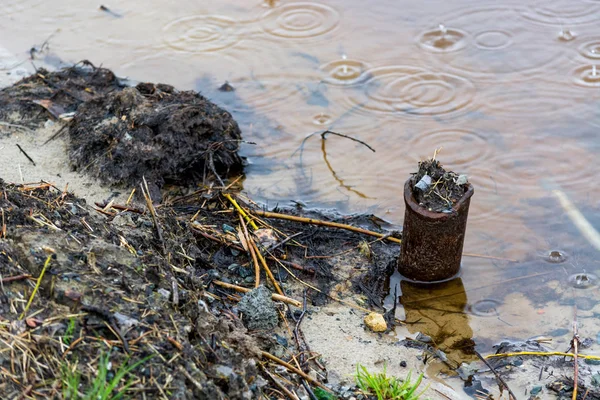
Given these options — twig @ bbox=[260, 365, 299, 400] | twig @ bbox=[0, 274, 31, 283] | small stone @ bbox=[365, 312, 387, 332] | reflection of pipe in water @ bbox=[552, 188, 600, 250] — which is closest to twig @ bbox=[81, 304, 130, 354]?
twig @ bbox=[0, 274, 31, 283]

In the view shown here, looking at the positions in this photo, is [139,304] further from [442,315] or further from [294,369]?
[442,315]

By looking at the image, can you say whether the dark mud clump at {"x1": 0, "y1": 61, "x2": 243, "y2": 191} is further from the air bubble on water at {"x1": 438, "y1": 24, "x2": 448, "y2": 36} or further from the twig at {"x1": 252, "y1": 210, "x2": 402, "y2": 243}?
the air bubble on water at {"x1": 438, "y1": 24, "x2": 448, "y2": 36}

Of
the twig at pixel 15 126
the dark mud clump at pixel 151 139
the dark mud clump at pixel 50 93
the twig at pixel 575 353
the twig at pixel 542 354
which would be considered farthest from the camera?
the dark mud clump at pixel 50 93

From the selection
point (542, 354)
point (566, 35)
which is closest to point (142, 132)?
point (542, 354)

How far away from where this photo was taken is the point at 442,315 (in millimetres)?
4594

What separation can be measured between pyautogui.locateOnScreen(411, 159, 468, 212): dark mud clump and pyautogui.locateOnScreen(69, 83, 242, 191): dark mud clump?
193 cm

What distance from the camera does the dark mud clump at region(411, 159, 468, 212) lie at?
424 centimetres

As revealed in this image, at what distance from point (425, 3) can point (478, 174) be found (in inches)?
135

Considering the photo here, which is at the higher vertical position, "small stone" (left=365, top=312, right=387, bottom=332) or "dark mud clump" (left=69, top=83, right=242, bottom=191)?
"dark mud clump" (left=69, top=83, right=242, bottom=191)

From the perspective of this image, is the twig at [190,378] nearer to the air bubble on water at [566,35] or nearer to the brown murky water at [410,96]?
the brown murky water at [410,96]

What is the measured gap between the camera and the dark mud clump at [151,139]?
5.55m

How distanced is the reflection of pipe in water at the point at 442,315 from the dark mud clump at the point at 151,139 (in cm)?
209

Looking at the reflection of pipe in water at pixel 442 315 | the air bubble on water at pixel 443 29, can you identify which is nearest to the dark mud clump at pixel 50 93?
the reflection of pipe in water at pixel 442 315

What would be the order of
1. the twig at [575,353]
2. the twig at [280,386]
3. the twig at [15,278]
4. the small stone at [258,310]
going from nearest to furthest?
the twig at [15,278]
the twig at [280,386]
the twig at [575,353]
the small stone at [258,310]
